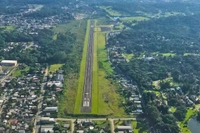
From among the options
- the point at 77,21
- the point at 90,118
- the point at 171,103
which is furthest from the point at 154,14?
the point at 90,118

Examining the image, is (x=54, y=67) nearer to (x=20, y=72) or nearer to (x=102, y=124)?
(x=20, y=72)

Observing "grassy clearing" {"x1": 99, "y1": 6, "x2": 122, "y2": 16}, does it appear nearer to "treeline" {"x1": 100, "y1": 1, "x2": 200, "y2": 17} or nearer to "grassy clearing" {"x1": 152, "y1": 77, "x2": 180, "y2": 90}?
"treeline" {"x1": 100, "y1": 1, "x2": 200, "y2": 17}

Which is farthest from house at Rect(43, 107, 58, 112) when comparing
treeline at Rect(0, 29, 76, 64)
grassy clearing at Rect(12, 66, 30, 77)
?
treeline at Rect(0, 29, 76, 64)

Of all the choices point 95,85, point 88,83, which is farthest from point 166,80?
point 88,83

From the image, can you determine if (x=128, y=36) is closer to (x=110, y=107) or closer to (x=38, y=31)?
(x=38, y=31)

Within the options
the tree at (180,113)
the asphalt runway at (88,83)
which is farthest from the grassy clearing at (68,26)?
the tree at (180,113)

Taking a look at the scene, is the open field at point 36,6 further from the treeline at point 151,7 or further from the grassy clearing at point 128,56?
the grassy clearing at point 128,56

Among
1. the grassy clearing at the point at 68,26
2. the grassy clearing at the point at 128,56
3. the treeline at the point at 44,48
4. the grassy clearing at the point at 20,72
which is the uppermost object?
the grassy clearing at the point at 68,26
